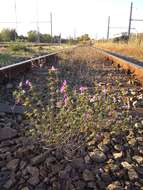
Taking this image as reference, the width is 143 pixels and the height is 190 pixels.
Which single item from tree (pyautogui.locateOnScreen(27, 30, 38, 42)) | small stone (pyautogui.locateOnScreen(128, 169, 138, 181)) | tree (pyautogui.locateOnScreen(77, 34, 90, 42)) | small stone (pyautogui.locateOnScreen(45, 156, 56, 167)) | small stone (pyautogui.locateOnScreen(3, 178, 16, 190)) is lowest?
tree (pyautogui.locateOnScreen(77, 34, 90, 42))

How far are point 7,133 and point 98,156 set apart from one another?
1.05m

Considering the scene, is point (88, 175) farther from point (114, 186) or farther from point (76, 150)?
point (76, 150)

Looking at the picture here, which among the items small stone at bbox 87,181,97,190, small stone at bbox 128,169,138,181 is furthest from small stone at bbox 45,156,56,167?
small stone at bbox 128,169,138,181

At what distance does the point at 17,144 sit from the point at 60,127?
1.56 feet

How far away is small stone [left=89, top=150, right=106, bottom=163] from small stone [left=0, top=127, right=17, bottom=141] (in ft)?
3.00

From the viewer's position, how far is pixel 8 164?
3123 mm

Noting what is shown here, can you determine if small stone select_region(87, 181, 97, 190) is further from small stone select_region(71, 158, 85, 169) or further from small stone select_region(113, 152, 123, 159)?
small stone select_region(113, 152, 123, 159)

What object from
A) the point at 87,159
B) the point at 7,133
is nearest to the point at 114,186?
the point at 87,159

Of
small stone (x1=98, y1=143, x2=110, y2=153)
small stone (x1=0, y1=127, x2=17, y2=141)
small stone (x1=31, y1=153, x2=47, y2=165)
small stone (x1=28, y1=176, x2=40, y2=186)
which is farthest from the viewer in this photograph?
small stone (x1=0, y1=127, x2=17, y2=141)

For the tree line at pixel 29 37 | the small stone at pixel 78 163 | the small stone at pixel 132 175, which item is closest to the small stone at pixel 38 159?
the small stone at pixel 78 163

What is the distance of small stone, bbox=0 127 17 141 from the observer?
3.70 metres

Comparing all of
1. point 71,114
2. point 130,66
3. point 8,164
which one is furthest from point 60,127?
point 130,66

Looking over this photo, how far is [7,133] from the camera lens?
3766mm

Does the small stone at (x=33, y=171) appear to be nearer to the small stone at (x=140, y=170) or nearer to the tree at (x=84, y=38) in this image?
the small stone at (x=140, y=170)
